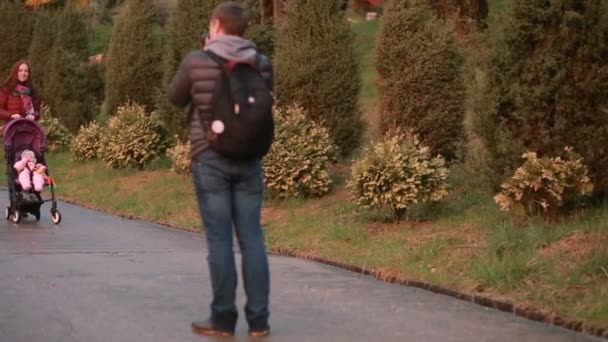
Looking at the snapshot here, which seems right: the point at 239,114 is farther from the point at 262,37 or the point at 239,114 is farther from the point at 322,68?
the point at 262,37

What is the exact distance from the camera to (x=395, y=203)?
1174 cm

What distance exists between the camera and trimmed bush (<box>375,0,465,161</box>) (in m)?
13.5

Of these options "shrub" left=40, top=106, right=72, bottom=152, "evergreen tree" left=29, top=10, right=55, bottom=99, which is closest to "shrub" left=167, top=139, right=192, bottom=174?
"shrub" left=40, top=106, right=72, bottom=152

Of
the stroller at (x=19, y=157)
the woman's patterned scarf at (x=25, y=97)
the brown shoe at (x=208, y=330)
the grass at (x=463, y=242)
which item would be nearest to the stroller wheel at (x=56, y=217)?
the stroller at (x=19, y=157)

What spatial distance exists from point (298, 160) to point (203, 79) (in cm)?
793

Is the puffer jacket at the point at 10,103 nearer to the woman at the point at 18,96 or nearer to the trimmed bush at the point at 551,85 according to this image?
the woman at the point at 18,96

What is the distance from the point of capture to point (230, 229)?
6875 mm

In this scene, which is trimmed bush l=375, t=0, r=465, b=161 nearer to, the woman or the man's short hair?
the woman

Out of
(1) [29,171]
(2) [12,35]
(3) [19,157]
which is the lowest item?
(1) [29,171]

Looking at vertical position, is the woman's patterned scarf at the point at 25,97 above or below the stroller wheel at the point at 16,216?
above

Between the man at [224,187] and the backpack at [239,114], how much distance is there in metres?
0.05

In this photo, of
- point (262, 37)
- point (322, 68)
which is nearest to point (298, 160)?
point (322, 68)

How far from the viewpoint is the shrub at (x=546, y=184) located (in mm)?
9812

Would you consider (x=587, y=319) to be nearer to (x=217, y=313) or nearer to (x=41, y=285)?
(x=217, y=313)
